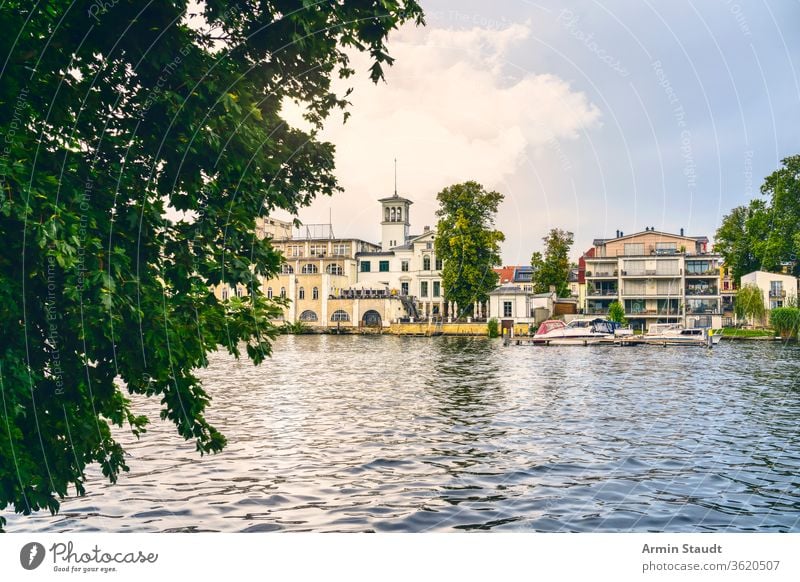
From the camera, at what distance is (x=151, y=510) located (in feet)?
40.0

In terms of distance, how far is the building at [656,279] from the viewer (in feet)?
320

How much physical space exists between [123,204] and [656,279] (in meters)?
98.9

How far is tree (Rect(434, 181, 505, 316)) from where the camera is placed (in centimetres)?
8612

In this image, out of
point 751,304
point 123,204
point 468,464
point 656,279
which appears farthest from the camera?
point 656,279

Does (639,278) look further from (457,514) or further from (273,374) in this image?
(457,514)

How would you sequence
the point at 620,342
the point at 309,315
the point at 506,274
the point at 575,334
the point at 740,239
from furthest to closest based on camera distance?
the point at 506,274, the point at 309,315, the point at 740,239, the point at 620,342, the point at 575,334

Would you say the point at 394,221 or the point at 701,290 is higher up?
the point at 394,221

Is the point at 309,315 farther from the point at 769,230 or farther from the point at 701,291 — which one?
the point at 769,230

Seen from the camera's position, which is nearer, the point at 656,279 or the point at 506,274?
the point at 656,279

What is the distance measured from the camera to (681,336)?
255 ft

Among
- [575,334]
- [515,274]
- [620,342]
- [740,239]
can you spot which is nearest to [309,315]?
[515,274]

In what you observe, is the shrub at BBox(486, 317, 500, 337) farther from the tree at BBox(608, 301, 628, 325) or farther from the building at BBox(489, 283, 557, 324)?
the tree at BBox(608, 301, 628, 325)

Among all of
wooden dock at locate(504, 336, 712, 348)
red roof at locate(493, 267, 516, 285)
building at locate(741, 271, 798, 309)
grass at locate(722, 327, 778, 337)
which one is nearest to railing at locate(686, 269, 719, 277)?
grass at locate(722, 327, 778, 337)

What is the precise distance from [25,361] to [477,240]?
8036cm
